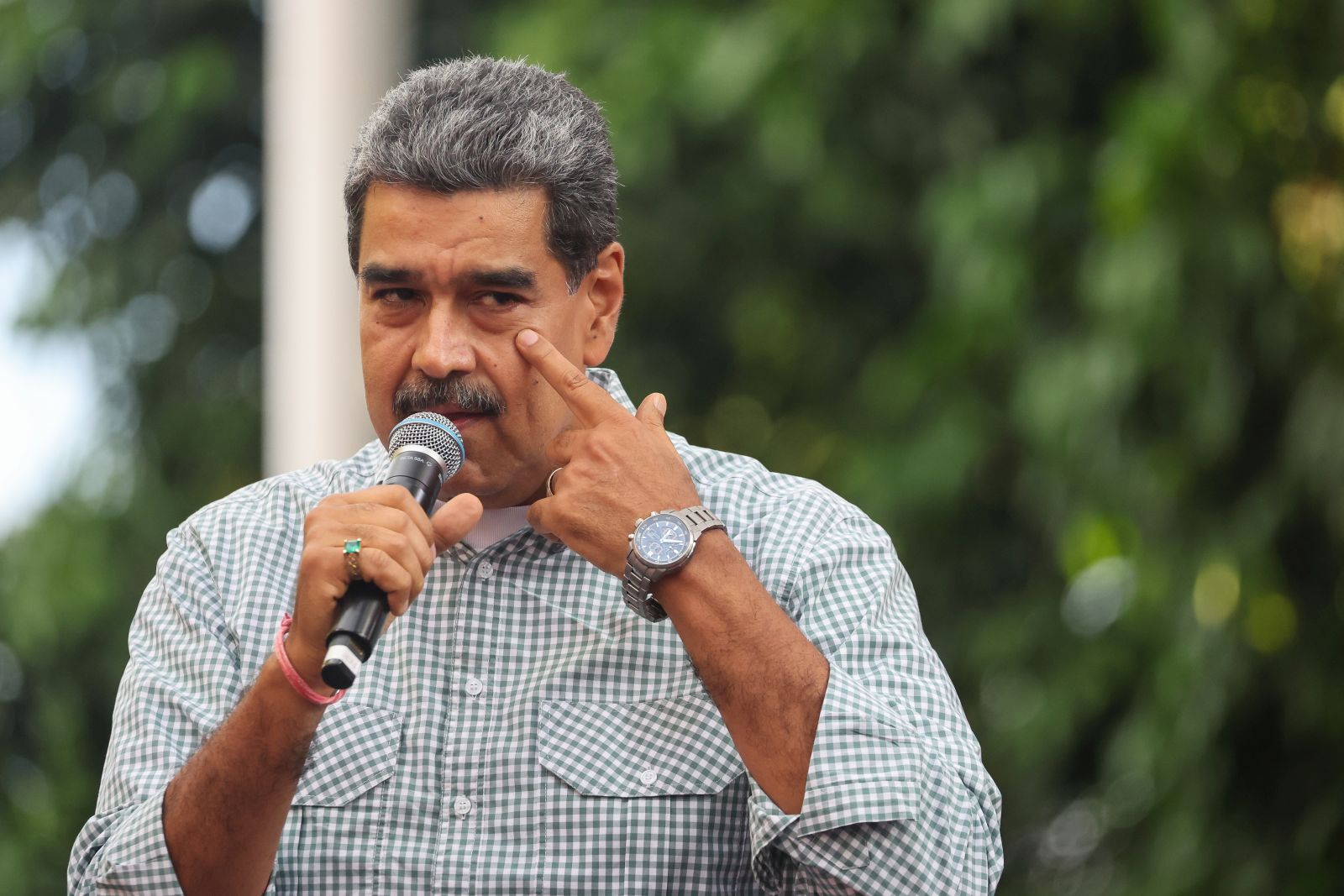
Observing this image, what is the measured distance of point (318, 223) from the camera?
3289 millimetres

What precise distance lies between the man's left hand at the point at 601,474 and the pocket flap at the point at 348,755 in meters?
0.31

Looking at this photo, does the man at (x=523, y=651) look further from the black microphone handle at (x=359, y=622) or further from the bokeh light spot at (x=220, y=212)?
the bokeh light spot at (x=220, y=212)

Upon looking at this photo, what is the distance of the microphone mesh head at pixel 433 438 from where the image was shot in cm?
198

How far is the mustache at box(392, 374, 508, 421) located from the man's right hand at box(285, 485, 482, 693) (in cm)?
27

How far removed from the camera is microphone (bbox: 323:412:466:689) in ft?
5.49

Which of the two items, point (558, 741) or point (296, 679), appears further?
point (558, 741)

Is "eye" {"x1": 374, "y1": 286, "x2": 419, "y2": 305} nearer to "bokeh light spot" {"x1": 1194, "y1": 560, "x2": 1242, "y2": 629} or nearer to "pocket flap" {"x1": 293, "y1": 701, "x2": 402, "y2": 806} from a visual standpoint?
"pocket flap" {"x1": 293, "y1": 701, "x2": 402, "y2": 806}

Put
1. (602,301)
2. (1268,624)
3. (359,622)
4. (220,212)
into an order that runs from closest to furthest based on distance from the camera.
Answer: (359,622), (602,301), (1268,624), (220,212)

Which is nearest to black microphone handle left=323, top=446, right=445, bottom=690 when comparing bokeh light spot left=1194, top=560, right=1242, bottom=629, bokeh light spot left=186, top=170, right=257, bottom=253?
bokeh light spot left=1194, top=560, right=1242, bottom=629

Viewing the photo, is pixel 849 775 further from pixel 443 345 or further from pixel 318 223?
pixel 318 223

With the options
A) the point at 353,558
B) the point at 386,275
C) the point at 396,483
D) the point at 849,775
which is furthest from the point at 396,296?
the point at 849,775

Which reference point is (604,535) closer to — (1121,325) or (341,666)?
(341,666)

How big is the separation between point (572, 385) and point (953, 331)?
2.31 meters

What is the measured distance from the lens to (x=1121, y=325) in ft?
12.1
